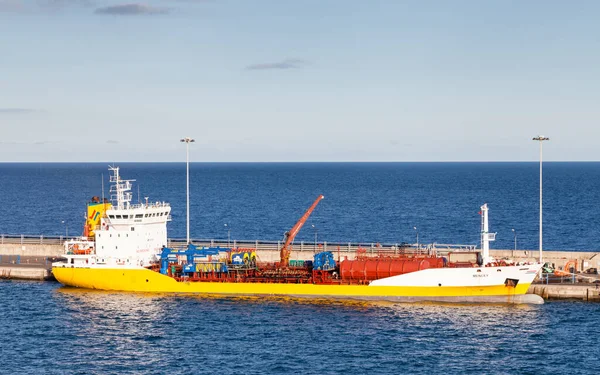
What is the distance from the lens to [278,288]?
190 feet

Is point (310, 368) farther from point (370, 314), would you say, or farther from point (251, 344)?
point (370, 314)

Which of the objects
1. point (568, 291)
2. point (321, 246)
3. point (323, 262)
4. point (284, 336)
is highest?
point (321, 246)

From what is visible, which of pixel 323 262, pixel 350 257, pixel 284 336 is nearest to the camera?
pixel 284 336

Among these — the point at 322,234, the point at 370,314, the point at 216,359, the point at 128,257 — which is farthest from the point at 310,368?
the point at 322,234

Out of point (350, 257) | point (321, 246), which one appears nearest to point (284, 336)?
point (350, 257)

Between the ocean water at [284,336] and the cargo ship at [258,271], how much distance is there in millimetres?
1344

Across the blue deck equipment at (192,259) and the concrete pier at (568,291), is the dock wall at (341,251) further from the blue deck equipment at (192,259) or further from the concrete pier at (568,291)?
the blue deck equipment at (192,259)

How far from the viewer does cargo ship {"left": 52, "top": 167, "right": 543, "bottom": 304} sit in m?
55.6

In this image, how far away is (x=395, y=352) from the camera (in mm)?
43875

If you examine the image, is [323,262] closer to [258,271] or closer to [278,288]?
[278,288]

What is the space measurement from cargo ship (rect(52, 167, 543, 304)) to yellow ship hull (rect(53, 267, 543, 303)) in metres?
0.07

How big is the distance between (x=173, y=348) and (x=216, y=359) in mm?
3439

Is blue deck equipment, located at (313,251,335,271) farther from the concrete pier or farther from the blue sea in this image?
the concrete pier

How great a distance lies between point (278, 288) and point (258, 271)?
2925 millimetres
